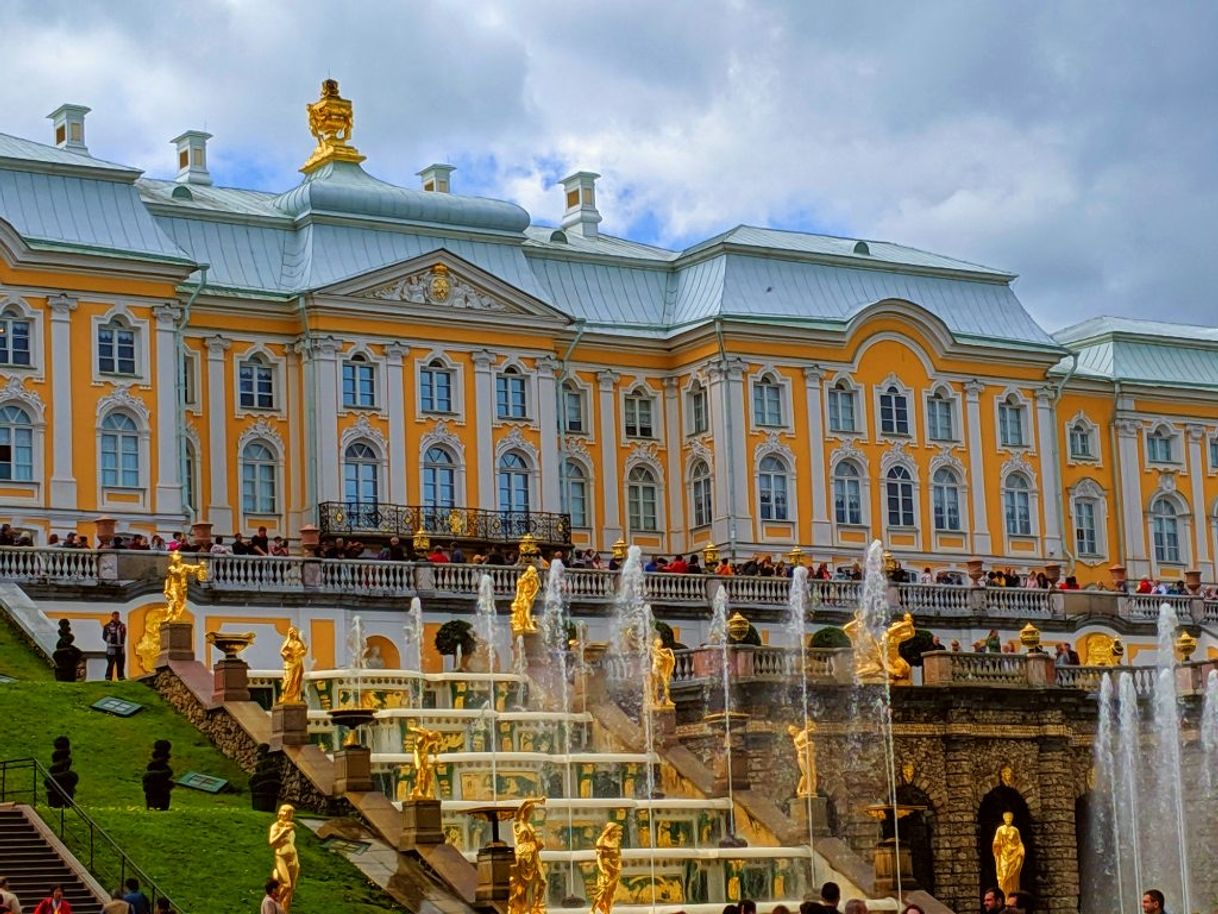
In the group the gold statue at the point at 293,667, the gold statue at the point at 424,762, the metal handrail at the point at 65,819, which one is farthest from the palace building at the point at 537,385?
the gold statue at the point at 424,762

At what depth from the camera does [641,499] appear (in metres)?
79.2

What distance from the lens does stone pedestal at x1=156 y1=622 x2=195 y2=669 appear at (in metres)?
49.2

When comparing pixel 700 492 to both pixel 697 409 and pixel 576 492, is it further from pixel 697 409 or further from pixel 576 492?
pixel 576 492

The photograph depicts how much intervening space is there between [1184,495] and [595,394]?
2055 centimetres

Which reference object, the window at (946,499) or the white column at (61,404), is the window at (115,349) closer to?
the white column at (61,404)

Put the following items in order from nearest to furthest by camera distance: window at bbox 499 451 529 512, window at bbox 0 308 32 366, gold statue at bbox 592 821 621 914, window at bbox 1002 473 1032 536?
1. gold statue at bbox 592 821 621 914
2. window at bbox 0 308 32 366
3. window at bbox 499 451 529 512
4. window at bbox 1002 473 1032 536

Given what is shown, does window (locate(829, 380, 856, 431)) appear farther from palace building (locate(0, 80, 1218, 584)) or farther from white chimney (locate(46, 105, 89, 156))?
white chimney (locate(46, 105, 89, 156))

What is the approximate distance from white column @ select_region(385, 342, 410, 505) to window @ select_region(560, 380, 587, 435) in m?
6.23

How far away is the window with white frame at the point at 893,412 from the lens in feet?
265

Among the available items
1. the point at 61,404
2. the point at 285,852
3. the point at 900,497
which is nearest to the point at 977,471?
the point at 900,497

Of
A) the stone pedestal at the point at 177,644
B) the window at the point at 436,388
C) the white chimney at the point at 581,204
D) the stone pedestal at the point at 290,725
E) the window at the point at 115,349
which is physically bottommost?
the stone pedestal at the point at 290,725

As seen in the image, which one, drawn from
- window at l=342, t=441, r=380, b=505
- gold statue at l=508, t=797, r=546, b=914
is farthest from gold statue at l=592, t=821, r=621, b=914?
window at l=342, t=441, r=380, b=505

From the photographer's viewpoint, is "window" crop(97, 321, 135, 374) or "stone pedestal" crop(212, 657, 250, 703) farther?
"window" crop(97, 321, 135, 374)

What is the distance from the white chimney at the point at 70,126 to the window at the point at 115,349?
27.4ft
